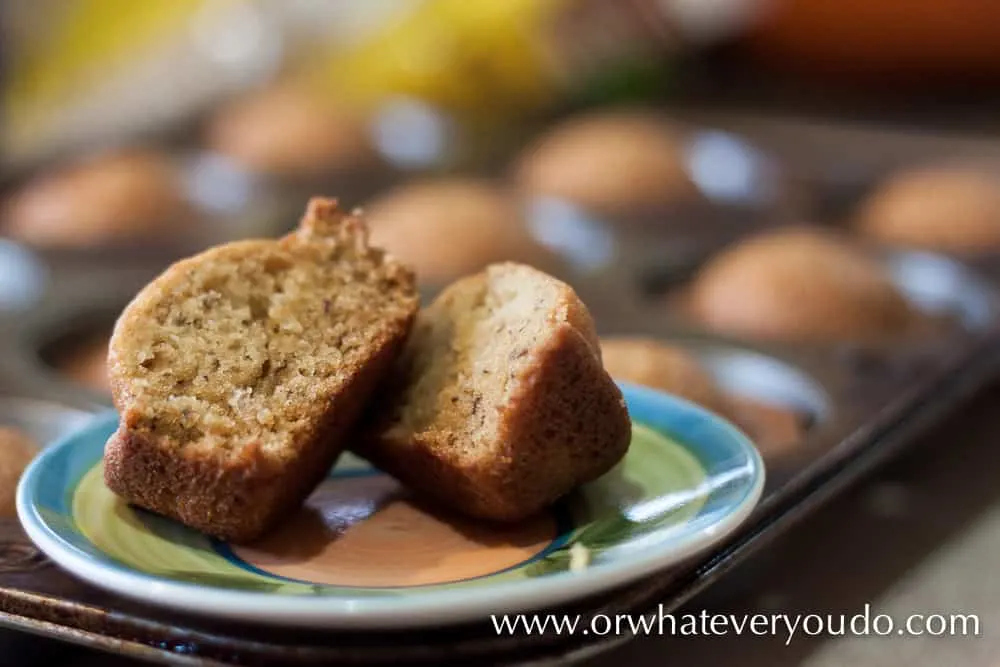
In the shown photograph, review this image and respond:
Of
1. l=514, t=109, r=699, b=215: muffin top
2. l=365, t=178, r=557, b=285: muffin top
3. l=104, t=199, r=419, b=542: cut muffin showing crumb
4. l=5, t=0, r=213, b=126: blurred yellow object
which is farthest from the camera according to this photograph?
l=5, t=0, r=213, b=126: blurred yellow object

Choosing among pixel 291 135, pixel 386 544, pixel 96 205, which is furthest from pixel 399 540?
pixel 291 135

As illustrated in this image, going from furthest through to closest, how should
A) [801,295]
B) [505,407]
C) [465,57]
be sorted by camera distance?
[465,57] → [801,295] → [505,407]

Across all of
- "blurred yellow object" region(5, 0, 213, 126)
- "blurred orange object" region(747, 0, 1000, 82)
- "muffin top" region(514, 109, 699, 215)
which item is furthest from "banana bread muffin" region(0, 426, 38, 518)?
"blurred orange object" region(747, 0, 1000, 82)

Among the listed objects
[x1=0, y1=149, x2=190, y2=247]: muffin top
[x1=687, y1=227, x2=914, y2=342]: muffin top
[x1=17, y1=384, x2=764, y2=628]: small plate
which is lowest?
[x1=687, y1=227, x2=914, y2=342]: muffin top

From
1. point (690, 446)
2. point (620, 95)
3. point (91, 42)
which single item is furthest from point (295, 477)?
point (91, 42)

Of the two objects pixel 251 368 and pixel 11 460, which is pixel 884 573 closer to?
pixel 251 368

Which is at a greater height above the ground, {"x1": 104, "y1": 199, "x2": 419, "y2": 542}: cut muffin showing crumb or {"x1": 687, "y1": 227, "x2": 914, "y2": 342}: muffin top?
{"x1": 104, "y1": 199, "x2": 419, "y2": 542}: cut muffin showing crumb

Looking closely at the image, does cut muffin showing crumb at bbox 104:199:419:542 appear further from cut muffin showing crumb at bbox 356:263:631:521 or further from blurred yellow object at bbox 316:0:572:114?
blurred yellow object at bbox 316:0:572:114
